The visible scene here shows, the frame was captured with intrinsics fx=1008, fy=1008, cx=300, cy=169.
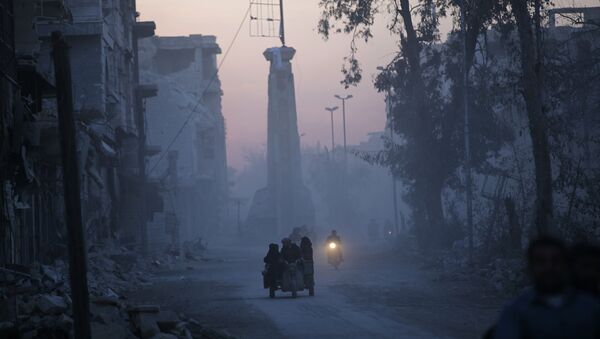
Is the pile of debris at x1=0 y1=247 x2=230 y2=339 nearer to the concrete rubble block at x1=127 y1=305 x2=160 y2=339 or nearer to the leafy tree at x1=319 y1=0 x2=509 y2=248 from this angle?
the concrete rubble block at x1=127 y1=305 x2=160 y2=339

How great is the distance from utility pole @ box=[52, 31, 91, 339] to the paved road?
3498 mm

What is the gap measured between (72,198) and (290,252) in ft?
37.8

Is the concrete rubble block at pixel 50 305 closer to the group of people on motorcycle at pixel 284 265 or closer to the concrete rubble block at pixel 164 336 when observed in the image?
the concrete rubble block at pixel 164 336

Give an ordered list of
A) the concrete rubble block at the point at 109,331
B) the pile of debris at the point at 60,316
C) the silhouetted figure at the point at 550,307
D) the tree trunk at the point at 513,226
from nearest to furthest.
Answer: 1. the silhouetted figure at the point at 550,307
2. the concrete rubble block at the point at 109,331
3. the pile of debris at the point at 60,316
4. the tree trunk at the point at 513,226

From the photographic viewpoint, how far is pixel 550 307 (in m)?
4.88

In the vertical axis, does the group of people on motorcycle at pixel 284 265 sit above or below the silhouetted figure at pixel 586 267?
below

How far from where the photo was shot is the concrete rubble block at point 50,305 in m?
16.1

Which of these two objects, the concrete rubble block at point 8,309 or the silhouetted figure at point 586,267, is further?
the concrete rubble block at point 8,309

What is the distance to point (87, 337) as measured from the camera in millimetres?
12750

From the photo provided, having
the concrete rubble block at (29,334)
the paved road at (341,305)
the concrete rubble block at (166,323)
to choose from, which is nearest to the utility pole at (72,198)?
the concrete rubble block at (29,334)

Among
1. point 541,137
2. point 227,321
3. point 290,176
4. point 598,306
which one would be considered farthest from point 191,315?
point 290,176

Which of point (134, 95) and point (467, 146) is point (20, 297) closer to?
point (467, 146)

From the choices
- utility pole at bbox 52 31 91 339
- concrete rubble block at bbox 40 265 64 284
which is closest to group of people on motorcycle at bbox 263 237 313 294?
concrete rubble block at bbox 40 265 64 284

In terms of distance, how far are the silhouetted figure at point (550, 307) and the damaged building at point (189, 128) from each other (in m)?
61.3
